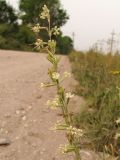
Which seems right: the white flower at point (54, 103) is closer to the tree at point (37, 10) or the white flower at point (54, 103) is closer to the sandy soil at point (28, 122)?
the sandy soil at point (28, 122)

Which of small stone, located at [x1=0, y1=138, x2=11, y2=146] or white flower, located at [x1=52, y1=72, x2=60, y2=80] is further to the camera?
small stone, located at [x1=0, y1=138, x2=11, y2=146]

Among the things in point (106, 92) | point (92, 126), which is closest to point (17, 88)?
point (106, 92)

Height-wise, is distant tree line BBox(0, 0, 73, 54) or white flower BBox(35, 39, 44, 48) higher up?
white flower BBox(35, 39, 44, 48)

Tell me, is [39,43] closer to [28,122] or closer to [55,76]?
[55,76]

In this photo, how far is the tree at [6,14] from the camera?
41312 mm

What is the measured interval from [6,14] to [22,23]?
3.31m

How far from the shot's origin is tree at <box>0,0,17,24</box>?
4131cm

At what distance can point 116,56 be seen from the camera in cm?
1170

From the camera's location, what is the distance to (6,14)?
41500 millimetres

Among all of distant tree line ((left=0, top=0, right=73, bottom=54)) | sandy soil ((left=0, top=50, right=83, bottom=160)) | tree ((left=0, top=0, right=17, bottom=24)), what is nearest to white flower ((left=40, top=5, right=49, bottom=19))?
sandy soil ((left=0, top=50, right=83, bottom=160))

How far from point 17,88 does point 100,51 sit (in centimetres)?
544

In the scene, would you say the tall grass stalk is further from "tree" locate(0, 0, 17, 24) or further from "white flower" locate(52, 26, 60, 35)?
"tree" locate(0, 0, 17, 24)

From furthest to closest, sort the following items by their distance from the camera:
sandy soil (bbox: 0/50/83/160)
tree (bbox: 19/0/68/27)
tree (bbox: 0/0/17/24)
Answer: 1. tree (bbox: 19/0/68/27)
2. tree (bbox: 0/0/17/24)
3. sandy soil (bbox: 0/50/83/160)

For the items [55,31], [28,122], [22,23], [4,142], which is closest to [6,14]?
[22,23]
